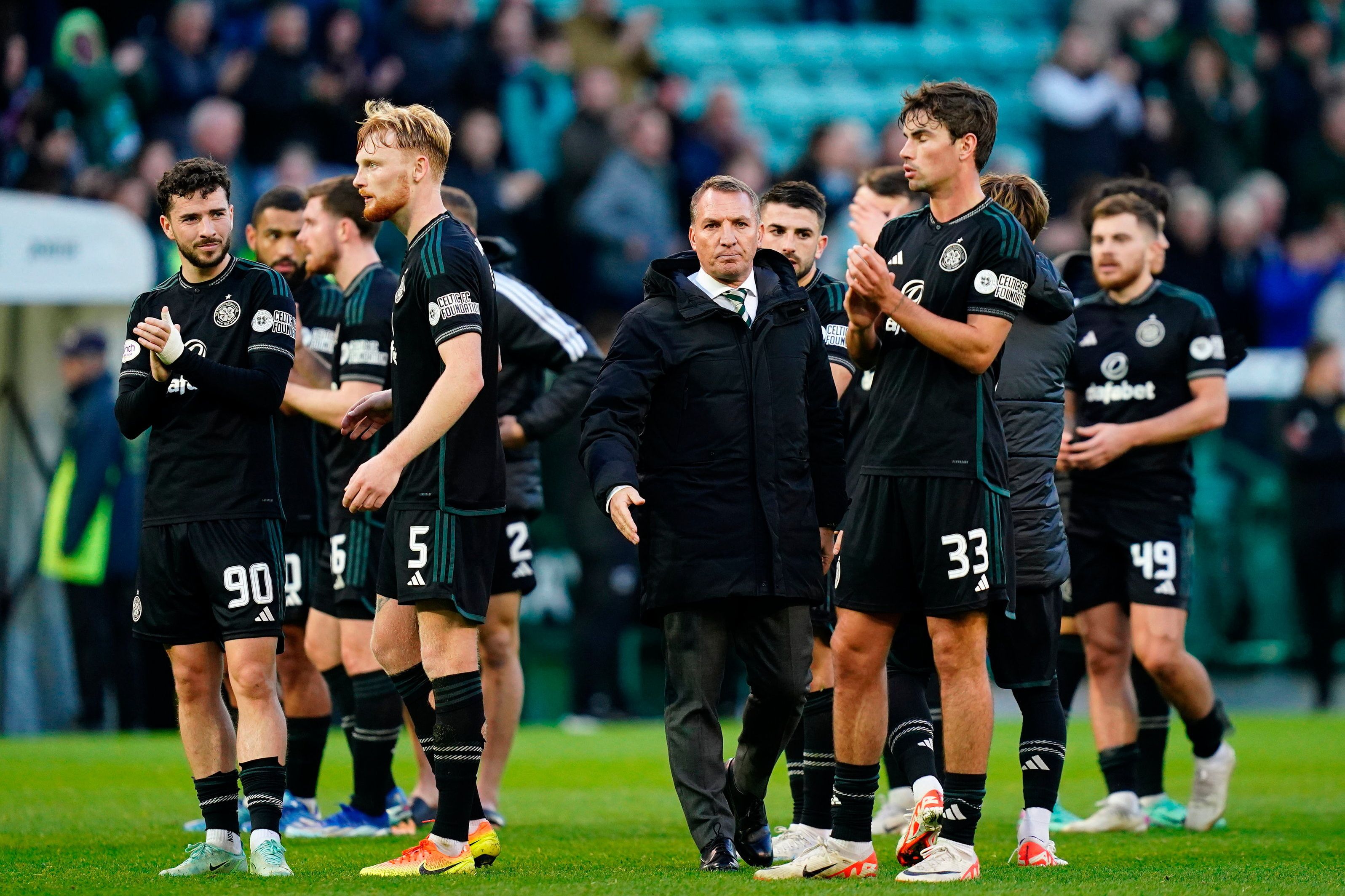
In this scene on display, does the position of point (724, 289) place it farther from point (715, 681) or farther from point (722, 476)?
point (715, 681)

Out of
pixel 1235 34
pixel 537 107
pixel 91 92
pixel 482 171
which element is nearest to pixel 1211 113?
pixel 1235 34

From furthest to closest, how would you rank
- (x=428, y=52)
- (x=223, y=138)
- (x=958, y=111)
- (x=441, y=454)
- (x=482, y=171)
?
(x=428, y=52), (x=482, y=171), (x=223, y=138), (x=441, y=454), (x=958, y=111)

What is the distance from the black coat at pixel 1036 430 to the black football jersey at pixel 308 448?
2730mm

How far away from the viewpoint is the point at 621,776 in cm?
962

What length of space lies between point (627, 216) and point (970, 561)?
10.2 metres

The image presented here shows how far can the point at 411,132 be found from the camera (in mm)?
5469

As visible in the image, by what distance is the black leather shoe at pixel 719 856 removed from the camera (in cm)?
527

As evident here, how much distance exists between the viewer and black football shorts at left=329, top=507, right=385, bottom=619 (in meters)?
6.82

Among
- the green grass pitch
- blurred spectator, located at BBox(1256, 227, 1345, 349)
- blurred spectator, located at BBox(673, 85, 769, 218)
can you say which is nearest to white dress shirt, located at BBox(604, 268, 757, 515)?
the green grass pitch

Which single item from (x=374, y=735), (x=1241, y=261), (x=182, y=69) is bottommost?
(x=374, y=735)

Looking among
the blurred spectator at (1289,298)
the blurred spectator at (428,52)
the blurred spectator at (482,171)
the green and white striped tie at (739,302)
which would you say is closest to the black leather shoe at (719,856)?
the green and white striped tie at (739,302)

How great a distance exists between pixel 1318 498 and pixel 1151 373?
7972 mm

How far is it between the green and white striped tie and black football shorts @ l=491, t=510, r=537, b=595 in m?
1.96

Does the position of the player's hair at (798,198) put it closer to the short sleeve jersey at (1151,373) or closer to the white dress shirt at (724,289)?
the white dress shirt at (724,289)
